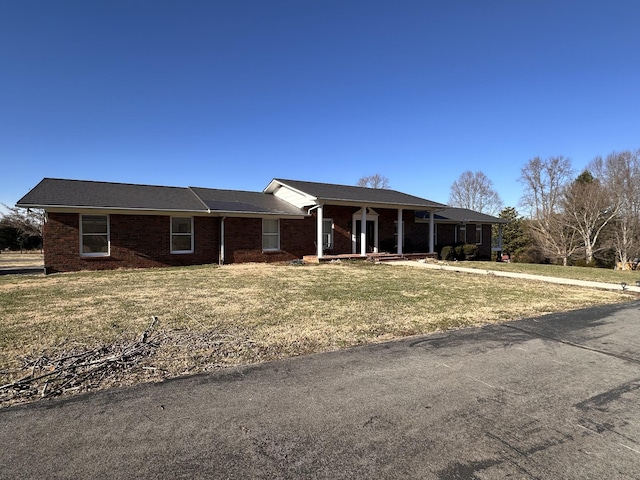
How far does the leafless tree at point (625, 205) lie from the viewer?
3478 cm

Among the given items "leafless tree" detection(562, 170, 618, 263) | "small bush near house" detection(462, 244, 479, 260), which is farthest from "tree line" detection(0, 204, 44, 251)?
"leafless tree" detection(562, 170, 618, 263)

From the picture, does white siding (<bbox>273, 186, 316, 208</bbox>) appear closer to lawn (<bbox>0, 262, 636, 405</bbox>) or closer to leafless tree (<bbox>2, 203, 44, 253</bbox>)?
lawn (<bbox>0, 262, 636, 405</bbox>)

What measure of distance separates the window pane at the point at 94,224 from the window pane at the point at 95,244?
0.25m

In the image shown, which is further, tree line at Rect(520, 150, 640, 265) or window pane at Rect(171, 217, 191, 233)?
tree line at Rect(520, 150, 640, 265)

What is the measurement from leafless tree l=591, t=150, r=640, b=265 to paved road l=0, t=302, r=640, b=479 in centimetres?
3878

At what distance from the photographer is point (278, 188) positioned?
23.0 meters

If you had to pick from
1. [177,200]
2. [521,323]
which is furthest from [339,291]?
[177,200]

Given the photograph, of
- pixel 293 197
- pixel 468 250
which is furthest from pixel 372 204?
pixel 468 250

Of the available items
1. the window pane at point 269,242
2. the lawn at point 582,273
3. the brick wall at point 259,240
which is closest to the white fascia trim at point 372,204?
the brick wall at point 259,240

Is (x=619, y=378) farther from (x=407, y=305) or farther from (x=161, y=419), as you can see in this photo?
(x=161, y=419)

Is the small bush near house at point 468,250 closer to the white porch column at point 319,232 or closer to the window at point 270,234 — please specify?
the white porch column at point 319,232

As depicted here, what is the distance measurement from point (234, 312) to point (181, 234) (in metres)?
11.4

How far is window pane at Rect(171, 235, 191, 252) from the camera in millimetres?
17344

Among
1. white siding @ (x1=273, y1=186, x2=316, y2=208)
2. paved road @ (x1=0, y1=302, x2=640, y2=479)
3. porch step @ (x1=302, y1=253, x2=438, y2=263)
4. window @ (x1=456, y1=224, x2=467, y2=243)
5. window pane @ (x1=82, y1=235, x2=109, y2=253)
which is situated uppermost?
white siding @ (x1=273, y1=186, x2=316, y2=208)
